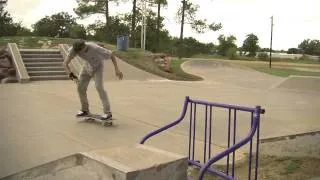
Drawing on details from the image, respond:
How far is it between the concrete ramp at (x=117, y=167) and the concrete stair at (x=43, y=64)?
13.8 metres

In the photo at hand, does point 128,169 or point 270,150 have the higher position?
point 128,169

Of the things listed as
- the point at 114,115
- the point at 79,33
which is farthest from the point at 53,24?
the point at 114,115

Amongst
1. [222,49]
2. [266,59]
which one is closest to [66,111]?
[266,59]

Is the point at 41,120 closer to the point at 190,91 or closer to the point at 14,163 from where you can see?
the point at 14,163

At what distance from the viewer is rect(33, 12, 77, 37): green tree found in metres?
55.6

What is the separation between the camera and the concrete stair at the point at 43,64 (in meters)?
17.9

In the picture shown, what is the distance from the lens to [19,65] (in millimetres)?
17719

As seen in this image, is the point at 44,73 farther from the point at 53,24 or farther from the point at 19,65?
the point at 53,24

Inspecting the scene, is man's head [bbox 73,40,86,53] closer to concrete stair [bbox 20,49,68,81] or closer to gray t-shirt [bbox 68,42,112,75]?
gray t-shirt [bbox 68,42,112,75]

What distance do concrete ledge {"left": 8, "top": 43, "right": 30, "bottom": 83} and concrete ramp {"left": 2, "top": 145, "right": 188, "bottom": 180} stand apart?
12.9 metres

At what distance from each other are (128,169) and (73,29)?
44757 mm

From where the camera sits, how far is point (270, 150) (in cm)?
645

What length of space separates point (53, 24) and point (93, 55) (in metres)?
51.0

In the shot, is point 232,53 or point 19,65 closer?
point 19,65
